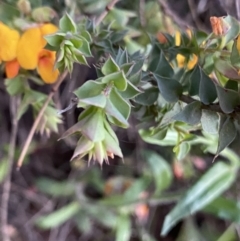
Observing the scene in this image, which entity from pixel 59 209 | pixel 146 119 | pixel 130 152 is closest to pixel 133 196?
pixel 130 152

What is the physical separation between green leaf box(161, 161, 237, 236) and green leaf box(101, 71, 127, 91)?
550mm

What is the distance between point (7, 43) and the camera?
1.70 feet

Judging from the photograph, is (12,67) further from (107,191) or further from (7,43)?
(107,191)

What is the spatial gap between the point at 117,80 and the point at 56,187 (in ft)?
2.56

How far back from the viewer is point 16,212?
123cm

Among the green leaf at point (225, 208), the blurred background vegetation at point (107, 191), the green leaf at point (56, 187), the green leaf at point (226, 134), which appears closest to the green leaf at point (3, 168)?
the blurred background vegetation at point (107, 191)

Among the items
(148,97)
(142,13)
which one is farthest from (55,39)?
(142,13)

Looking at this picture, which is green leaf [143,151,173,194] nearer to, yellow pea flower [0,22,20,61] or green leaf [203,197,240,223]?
green leaf [203,197,240,223]

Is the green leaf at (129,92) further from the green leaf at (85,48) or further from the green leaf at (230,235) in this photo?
the green leaf at (230,235)

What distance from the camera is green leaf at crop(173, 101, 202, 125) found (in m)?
0.43

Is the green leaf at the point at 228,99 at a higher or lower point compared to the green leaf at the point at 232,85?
higher

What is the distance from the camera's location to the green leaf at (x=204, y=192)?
0.91 metres

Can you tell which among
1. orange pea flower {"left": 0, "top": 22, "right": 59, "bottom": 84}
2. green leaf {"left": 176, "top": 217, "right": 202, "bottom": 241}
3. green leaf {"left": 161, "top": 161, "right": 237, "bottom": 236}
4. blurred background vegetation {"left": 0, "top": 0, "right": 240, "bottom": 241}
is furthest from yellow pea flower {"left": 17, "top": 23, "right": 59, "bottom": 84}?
green leaf {"left": 176, "top": 217, "right": 202, "bottom": 241}

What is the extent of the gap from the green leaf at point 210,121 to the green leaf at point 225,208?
58 cm
